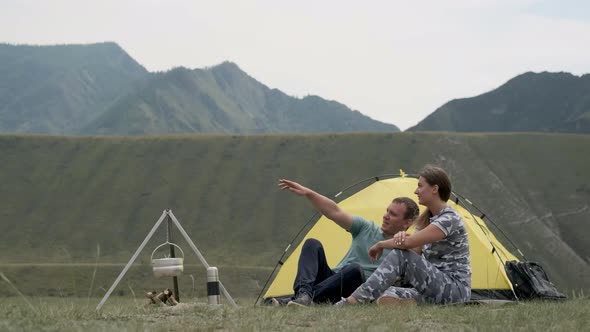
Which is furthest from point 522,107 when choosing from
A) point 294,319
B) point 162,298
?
point 294,319

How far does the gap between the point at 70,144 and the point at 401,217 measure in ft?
327

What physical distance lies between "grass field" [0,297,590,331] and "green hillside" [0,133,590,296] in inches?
2543

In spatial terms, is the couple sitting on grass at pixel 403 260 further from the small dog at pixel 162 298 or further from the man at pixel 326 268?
the small dog at pixel 162 298

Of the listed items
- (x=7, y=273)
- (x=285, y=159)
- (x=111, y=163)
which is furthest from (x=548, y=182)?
(x=7, y=273)

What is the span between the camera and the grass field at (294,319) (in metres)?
6.11

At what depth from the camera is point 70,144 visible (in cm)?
10544

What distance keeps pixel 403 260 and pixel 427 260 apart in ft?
2.02

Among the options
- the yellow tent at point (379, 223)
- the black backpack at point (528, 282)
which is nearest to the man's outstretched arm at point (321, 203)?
the black backpack at point (528, 282)

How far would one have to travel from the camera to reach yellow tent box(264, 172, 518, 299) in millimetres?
12789

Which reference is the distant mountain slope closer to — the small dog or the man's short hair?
the man's short hair

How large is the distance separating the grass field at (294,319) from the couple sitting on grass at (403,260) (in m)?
0.60

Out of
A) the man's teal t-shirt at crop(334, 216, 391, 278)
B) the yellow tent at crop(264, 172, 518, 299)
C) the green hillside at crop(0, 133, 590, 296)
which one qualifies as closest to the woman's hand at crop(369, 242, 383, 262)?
the man's teal t-shirt at crop(334, 216, 391, 278)

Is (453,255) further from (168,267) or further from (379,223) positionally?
(379,223)

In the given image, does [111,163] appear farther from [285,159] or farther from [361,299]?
[361,299]
